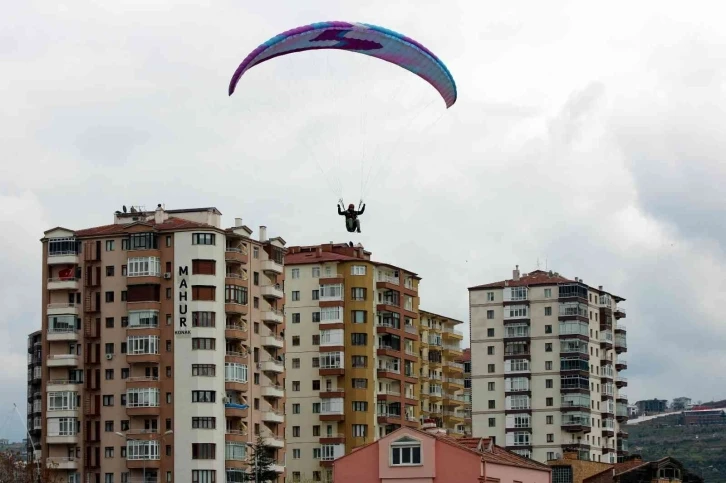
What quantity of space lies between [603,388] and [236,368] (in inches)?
2548

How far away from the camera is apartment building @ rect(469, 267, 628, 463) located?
166 meters

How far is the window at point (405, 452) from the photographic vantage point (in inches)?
3076

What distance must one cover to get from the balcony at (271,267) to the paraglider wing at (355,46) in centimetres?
5498

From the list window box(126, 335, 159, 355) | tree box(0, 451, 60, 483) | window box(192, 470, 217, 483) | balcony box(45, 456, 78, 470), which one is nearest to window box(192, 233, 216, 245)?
window box(126, 335, 159, 355)

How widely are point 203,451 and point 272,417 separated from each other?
35.5ft

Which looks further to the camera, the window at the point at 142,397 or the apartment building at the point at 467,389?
the apartment building at the point at 467,389

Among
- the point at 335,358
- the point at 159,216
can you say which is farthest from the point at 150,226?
the point at 335,358

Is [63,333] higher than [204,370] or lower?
higher

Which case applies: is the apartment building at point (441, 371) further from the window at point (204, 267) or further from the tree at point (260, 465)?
A: the window at point (204, 267)

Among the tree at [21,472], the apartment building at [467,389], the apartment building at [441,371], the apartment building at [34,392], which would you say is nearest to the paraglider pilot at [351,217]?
the tree at [21,472]

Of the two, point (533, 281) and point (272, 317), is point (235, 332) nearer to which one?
point (272, 317)

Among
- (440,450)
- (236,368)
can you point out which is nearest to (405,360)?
(236,368)

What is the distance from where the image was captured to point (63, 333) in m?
121

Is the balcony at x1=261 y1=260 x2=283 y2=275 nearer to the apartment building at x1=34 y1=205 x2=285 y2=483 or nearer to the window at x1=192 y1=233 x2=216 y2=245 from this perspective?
the apartment building at x1=34 y1=205 x2=285 y2=483
